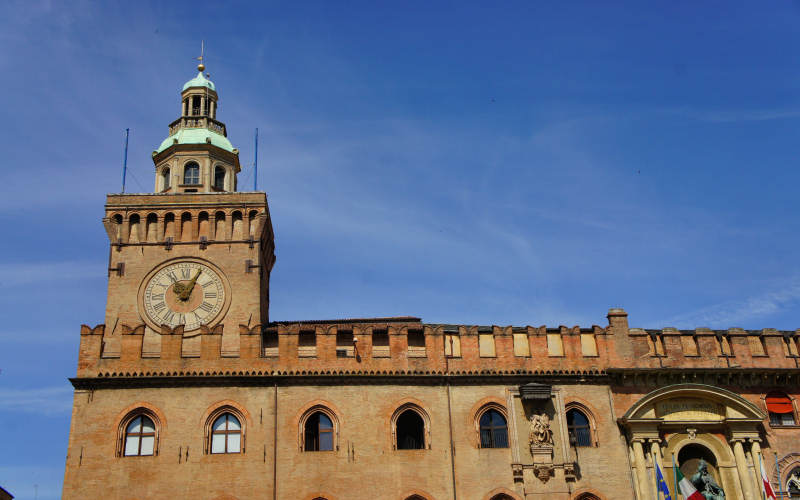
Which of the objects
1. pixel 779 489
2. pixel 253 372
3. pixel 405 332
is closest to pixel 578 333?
pixel 405 332

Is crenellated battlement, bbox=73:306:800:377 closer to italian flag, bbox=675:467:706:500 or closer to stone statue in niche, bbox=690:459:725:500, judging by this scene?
stone statue in niche, bbox=690:459:725:500

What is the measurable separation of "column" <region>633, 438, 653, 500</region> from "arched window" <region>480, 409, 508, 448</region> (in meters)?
5.13

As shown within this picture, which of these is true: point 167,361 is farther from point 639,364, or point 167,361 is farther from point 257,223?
point 639,364

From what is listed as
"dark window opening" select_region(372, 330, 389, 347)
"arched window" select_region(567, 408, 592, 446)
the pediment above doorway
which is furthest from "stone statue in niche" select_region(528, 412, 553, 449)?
"dark window opening" select_region(372, 330, 389, 347)

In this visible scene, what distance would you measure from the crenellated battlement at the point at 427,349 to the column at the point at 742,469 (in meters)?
3.47

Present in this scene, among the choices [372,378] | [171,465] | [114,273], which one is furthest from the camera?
[114,273]

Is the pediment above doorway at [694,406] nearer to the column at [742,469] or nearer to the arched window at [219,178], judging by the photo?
the column at [742,469]

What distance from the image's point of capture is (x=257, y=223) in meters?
40.5

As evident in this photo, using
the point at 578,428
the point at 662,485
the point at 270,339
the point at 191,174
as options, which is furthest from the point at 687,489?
the point at 191,174

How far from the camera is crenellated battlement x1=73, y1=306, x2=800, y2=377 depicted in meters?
35.4

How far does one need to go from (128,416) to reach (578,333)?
1830 cm

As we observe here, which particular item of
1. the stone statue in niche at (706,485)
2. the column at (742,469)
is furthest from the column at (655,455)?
the column at (742,469)

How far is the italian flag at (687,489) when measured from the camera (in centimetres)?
3381

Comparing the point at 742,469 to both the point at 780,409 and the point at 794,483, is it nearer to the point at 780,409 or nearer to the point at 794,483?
the point at 794,483
